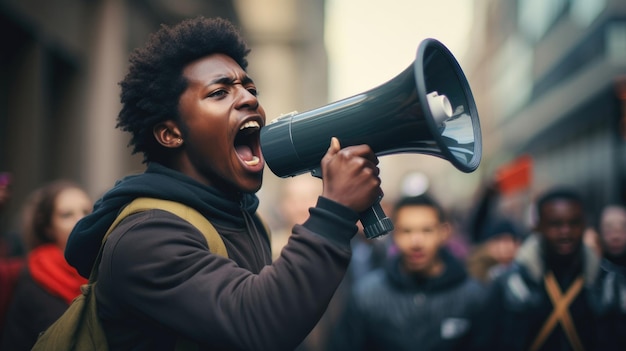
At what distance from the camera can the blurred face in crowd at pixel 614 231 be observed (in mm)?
4453

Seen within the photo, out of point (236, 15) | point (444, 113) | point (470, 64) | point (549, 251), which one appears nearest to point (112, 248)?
point (444, 113)

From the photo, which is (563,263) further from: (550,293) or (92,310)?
(92,310)

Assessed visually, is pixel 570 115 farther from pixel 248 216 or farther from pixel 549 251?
pixel 248 216

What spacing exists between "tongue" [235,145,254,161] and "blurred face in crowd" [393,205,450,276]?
2.37 m

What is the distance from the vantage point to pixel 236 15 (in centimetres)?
2136

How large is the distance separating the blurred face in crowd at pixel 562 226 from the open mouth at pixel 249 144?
273 centimetres

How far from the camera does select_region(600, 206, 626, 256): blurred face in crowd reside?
14.6ft

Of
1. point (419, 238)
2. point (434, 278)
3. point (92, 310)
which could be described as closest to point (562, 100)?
point (419, 238)

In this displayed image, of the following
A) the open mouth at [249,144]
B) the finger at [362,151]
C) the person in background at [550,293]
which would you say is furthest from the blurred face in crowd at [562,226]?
the finger at [362,151]

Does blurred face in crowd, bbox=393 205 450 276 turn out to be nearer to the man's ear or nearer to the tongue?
the tongue

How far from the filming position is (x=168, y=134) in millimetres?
1881

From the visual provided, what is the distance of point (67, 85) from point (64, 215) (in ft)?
21.2

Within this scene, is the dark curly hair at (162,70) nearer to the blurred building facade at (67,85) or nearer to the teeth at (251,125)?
the teeth at (251,125)

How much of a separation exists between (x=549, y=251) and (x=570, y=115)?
20.2 metres
